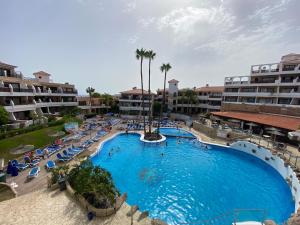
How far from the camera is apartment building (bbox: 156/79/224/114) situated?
50469 mm

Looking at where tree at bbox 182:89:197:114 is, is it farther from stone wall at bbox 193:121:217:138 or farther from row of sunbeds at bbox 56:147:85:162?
row of sunbeds at bbox 56:147:85:162

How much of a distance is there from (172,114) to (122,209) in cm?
4274

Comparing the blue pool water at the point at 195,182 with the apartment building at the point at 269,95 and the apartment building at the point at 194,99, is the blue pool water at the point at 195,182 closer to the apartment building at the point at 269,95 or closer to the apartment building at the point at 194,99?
the apartment building at the point at 269,95

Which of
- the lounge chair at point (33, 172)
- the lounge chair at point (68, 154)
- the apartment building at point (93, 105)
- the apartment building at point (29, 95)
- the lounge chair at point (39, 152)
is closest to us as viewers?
the lounge chair at point (33, 172)

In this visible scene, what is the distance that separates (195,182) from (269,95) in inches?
1139

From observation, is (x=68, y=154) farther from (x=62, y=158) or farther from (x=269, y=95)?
(x=269, y=95)

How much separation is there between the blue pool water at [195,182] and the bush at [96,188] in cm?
434

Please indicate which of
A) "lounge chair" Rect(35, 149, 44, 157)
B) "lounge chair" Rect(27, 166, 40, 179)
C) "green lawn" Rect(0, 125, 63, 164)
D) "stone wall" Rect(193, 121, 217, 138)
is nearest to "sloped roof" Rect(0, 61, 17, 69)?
"green lawn" Rect(0, 125, 63, 164)

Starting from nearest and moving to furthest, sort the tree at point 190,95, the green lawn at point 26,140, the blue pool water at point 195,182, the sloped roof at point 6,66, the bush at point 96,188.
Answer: the bush at point 96,188
the blue pool water at point 195,182
the green lawn at point 26,140
the sloped roof at point 6,66
the tree at point 190,95

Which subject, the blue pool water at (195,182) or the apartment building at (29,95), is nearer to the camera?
the blue pool water at (195,182)

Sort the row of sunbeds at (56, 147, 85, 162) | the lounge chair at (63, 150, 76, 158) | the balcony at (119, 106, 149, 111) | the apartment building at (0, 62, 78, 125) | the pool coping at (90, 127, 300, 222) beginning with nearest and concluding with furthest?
the pool coping at (90, 127, 300, 222)
the row of sunbeds at (56, 147, 85, 162)
the lounge chair at (63, 150, 76, 158)
the apartment building at (0, 62, 78, 125)
the balcony at (119, 106, 149, 111)

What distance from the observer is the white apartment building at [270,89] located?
31.3m

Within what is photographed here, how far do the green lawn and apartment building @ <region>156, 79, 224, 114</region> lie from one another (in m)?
38.5

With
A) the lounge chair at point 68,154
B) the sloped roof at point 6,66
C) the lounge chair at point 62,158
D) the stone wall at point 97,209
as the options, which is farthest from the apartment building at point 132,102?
the stone wall at point 97,209
